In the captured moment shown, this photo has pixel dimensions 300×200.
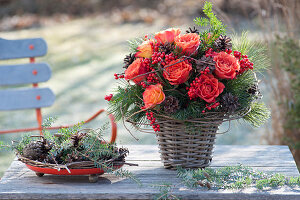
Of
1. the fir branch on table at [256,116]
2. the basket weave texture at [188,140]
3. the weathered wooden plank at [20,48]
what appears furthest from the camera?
the weathered wooden plank at [20,48]

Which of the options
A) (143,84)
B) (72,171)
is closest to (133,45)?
(143,84)

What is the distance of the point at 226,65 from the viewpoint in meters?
1.52

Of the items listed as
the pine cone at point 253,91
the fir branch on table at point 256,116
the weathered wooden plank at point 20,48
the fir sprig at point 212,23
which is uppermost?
the weathered wooden plank at point 20,48

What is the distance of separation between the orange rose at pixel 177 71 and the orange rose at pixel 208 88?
6 cm

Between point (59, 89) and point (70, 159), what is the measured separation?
3.85 m

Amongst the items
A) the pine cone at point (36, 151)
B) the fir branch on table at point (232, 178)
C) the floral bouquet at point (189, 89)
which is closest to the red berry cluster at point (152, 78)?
the floral bouquet at point (189, 89)

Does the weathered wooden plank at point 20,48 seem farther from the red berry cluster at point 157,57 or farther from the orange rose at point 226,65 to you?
the orange rose at point 226,65

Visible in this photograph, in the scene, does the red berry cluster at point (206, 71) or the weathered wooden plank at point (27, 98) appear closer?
the red berry cluster at point (206, 71)

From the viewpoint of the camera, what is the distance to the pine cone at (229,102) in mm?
1519

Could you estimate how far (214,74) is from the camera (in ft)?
5.11

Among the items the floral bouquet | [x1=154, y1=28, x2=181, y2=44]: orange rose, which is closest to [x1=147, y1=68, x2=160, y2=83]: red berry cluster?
the floral bouquet

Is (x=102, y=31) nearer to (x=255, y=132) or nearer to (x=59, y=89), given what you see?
(x=59, y=89)

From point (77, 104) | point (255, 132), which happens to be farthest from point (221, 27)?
point (77, 104)

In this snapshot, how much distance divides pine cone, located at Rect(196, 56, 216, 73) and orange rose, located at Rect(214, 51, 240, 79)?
2 cm
